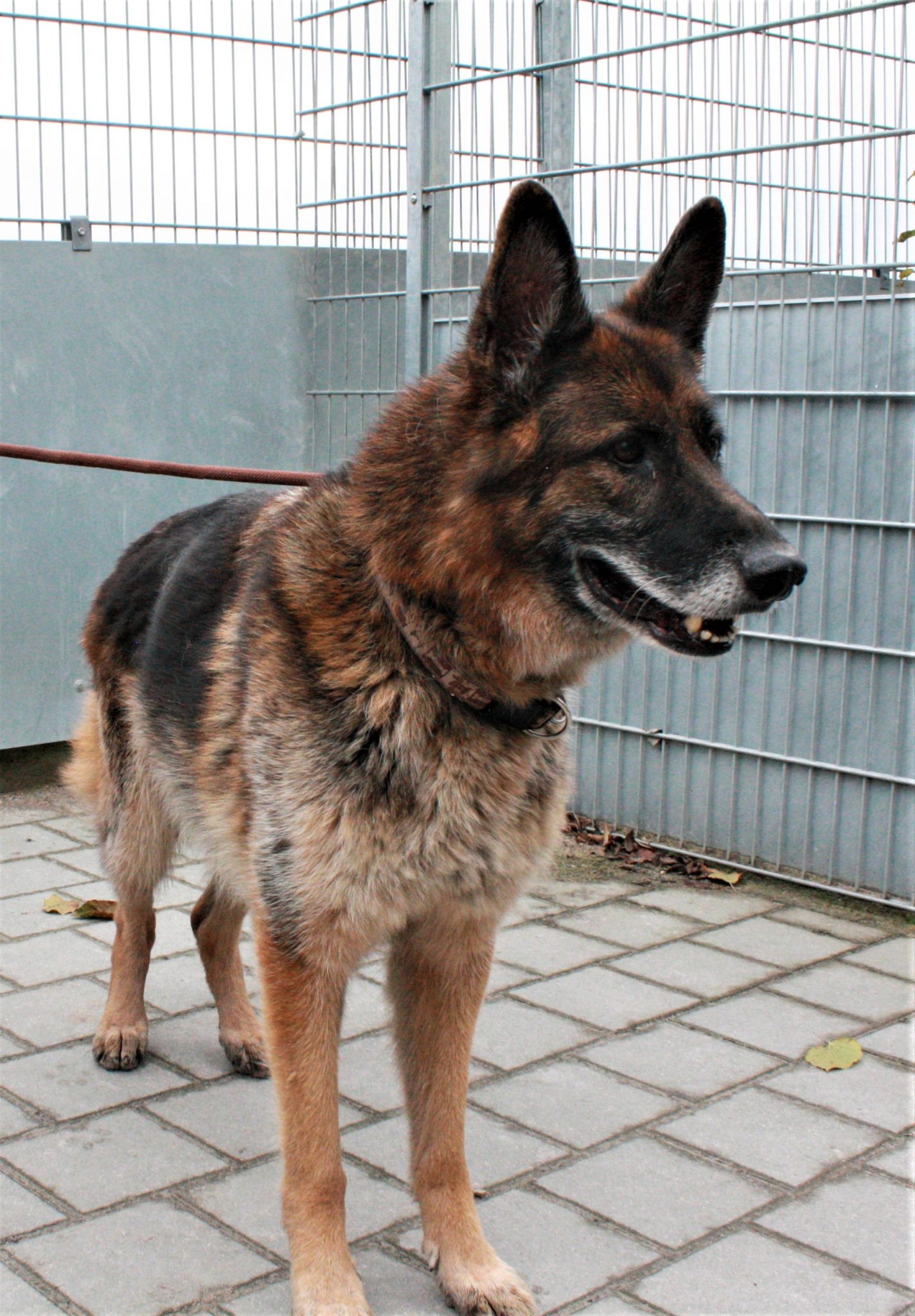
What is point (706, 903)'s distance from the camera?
16.5 ft

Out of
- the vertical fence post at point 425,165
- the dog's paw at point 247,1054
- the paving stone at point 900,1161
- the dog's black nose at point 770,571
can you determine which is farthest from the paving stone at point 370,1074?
the vertical fence post at point 425,165

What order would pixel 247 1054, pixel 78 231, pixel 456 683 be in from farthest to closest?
pixel 78 231 → pixel 247 1054 → pixel 456 683

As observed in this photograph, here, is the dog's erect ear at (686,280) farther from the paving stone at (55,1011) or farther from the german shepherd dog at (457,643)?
the paving stone at (55,1011)

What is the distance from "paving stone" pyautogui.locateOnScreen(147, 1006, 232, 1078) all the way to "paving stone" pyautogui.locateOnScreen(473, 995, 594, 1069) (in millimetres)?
735

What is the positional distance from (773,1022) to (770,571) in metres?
2.03

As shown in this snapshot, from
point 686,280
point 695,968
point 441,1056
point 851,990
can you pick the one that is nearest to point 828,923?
point 851,990

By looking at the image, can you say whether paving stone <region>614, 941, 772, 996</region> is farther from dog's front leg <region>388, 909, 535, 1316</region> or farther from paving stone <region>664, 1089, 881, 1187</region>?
dog's front leg <region>388, 909, 535, 1316</region>

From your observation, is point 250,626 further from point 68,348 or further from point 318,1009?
point 68,348

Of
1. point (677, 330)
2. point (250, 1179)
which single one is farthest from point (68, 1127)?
point (677, 330)

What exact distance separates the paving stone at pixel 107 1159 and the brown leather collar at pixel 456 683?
1.33m

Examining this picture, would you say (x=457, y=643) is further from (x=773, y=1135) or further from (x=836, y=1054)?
(x=836, y=1054)

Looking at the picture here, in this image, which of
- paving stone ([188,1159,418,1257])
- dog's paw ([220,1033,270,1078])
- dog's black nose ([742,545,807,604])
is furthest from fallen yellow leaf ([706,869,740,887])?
dog's black nose ([742,545,807,604])

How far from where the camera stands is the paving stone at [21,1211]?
2.84 meters

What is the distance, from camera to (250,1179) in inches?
121
